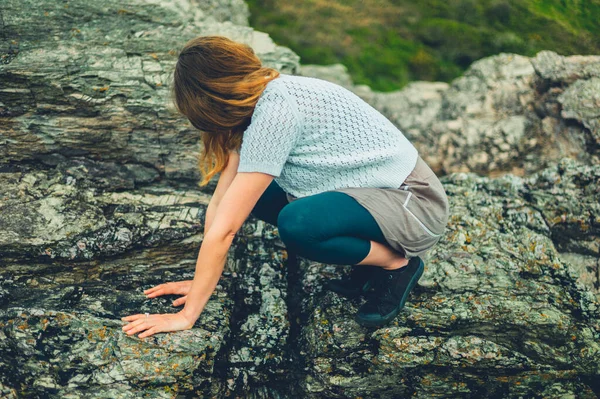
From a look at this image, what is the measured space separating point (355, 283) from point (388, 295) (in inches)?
16.6

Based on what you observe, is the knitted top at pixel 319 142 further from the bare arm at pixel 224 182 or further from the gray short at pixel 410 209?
the bare arm at pixel 224 182

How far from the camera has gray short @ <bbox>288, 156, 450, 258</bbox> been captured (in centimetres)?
376

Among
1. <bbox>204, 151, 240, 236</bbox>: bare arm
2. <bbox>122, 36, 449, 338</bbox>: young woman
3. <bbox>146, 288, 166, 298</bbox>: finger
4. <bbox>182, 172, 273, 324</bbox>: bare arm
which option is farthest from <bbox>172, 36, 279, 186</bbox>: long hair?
<bbox>146, 288, 166, 298</bbox>: finger

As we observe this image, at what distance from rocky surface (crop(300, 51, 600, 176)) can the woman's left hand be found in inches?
194

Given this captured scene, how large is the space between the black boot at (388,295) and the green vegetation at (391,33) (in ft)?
25.7

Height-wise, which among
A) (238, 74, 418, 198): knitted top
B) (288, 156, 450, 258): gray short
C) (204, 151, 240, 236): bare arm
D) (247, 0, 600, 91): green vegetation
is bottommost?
(247, 0, 600, 91): green vegetation

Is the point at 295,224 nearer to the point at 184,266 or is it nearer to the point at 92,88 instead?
the point at 184,266

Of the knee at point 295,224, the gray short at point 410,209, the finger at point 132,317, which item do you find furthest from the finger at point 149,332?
the gray short at point 410,209

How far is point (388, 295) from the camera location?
411 cm

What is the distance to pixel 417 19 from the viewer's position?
540 inches

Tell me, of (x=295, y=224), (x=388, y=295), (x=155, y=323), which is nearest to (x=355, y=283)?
(x=388, y=295)

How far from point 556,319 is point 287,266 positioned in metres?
2.32

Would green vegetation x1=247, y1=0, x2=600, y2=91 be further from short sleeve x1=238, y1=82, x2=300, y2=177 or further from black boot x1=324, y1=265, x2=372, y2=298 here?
short sleeve x1=238, y1=82, x2=300, y2=177

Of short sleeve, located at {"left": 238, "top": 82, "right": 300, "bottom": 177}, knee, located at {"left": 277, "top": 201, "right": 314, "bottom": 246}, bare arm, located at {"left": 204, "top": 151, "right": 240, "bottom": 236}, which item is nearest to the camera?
short sleeve, located at {"left": 238, "top": 82, "right": 300, "bottom": 177}
